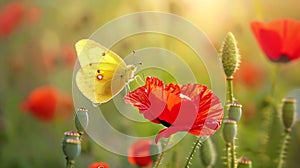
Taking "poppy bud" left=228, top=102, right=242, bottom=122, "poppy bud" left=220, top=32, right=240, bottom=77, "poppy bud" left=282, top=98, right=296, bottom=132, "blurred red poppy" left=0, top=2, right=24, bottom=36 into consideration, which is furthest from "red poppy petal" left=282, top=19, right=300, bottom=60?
"blurred red poppy" left=0, top=2, right=24, bottom=36

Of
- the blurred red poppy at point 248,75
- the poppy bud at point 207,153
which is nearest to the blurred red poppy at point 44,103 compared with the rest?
the blurred red poppy at point 248,75

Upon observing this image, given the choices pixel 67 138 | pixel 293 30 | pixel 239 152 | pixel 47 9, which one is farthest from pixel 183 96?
pixel 47 9

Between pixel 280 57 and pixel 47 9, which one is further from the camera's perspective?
pixel 47 9

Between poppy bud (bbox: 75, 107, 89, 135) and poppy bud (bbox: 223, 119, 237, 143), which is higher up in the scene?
poppy bud (bbox: 75, 107, 89, 135)

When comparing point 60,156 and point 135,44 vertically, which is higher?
point 135,44

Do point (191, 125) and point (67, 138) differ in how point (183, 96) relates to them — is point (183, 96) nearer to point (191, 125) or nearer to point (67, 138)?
point (191, 125)

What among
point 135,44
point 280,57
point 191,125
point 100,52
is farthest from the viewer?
point 135,44

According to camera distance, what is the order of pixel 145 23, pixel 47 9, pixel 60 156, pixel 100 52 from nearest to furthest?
pixel 100 52, pixel 145 23, pixel 60 156, pixel 47 9

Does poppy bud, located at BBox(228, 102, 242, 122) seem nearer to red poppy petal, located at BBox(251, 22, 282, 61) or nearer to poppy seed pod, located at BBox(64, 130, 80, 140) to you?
poppy seed pod, located at BBox(64, 130, 80, 140)
